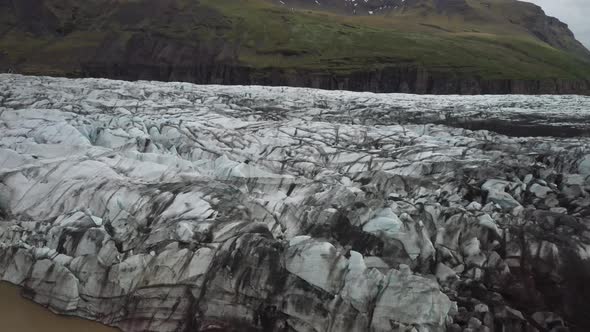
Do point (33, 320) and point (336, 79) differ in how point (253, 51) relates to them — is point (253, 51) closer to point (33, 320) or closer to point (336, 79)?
point (336, 79)

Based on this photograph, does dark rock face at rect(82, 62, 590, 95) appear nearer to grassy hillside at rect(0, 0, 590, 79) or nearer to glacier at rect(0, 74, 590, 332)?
grassy hillside at rect(0, 0, 590, 79)

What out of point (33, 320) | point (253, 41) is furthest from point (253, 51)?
point (33, 320)

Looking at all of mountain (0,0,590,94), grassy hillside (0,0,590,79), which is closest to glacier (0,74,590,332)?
mountain (0,0,590,94)

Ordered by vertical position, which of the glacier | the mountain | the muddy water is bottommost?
the muddy water

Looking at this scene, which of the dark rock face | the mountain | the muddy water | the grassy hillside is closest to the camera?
the muddy water

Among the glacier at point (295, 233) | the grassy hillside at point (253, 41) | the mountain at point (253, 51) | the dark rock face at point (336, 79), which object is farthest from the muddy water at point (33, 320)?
the grassy hillside at point (253, 41)

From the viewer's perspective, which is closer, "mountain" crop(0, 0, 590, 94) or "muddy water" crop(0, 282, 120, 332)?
"muddy water" crop(0, 282, 120, 332)

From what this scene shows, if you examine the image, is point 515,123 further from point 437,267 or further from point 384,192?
point 437,267
